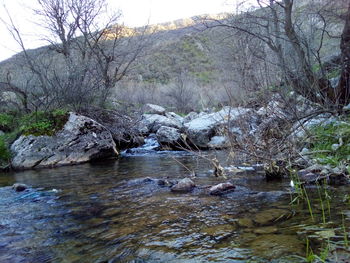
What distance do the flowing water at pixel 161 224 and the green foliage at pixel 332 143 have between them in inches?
28.3

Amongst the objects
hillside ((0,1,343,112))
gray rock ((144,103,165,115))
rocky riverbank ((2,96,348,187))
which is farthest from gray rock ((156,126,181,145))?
gray rock ((144,103,165,115))

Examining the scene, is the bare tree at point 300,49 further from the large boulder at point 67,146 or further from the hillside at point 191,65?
the large boulder at point 67,146

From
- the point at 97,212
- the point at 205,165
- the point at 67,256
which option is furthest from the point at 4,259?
the point at 205,165

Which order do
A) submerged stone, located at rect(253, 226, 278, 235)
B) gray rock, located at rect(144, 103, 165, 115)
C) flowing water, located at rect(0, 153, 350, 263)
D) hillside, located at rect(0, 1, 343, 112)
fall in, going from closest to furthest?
flowing water, located at rect(0, 153, 350, 263), submerged stone, located at rect(253, 226, 278, 235), hillside, located at rect(0, 1, 343, 112), gray rock, located at rect(144, 103, 165, 115)

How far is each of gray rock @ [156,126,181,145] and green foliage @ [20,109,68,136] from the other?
128 inches

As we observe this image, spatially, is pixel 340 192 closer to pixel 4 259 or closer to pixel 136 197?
pixel 136 197

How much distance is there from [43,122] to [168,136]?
157 inches

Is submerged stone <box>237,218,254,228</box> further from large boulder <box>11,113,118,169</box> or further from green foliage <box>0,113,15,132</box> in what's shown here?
green foliage <box>0,113,15,132</box>

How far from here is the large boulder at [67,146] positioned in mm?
8344

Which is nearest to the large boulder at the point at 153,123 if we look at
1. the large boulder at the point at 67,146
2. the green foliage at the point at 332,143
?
the large boulder at the point at 67,146

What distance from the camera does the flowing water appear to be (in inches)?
97.2

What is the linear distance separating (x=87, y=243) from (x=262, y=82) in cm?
332

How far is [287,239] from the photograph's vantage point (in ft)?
8.17

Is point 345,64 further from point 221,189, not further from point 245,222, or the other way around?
point 245,222
